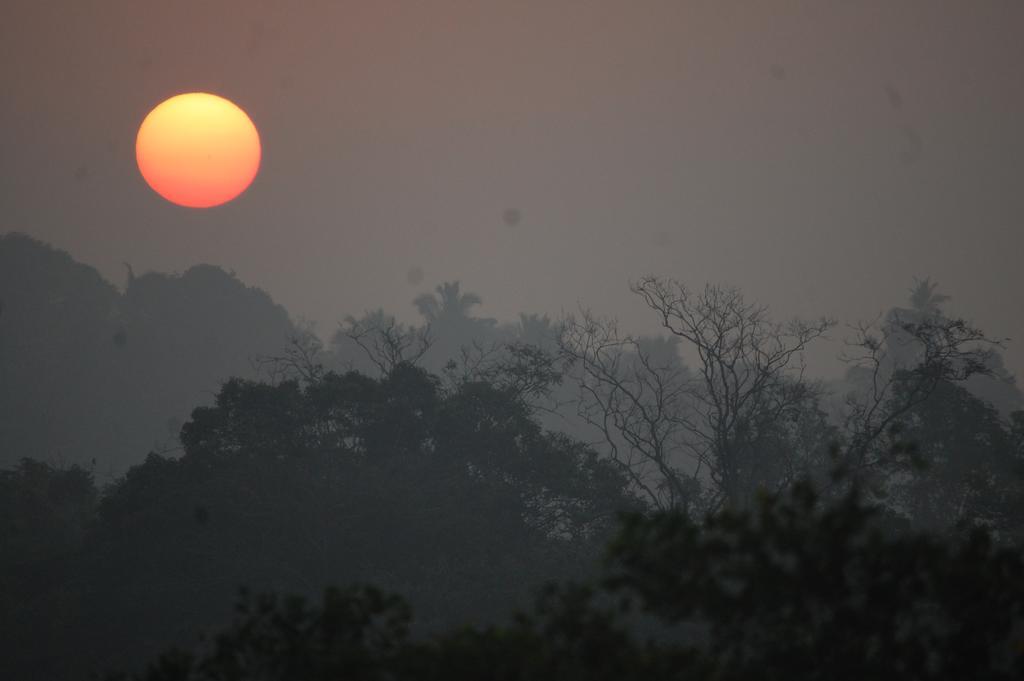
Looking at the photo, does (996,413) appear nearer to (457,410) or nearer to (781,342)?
(781,342)

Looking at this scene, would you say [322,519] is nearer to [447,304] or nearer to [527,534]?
[527,534]

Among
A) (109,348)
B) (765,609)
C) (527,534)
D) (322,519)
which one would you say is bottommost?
(765,609)

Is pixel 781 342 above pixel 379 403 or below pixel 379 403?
above

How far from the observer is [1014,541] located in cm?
3048

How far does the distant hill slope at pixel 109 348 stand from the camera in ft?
276

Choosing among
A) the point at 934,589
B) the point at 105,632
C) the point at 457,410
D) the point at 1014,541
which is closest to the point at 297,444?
the point at 457,410

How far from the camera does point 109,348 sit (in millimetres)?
92688

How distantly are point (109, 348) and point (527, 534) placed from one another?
239ft

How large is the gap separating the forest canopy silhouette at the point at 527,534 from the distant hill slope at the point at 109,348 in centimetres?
5016

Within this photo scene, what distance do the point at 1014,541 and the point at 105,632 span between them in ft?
87.3

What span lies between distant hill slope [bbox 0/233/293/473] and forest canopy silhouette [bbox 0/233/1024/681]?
5016 centimetres

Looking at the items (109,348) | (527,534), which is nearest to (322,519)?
(527,534)

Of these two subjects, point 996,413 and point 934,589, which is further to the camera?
point 996,413

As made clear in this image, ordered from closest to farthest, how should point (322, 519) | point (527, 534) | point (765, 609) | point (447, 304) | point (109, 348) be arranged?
point (765, 609) → point (322, 519) → point (527, 534) → point (109, 348) → point (447, 304)
